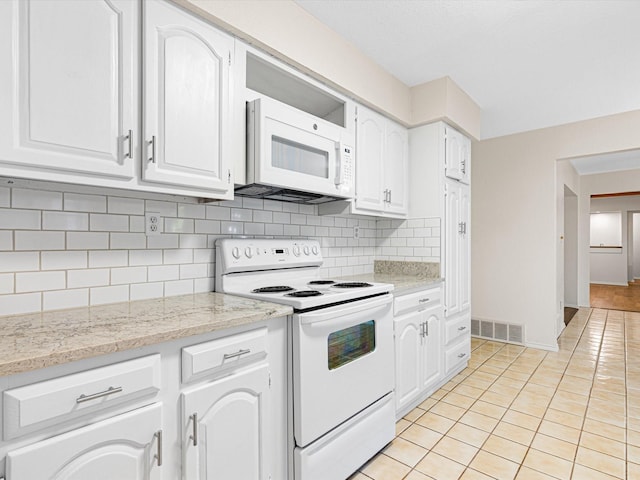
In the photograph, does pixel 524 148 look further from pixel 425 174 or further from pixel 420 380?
pixel 420 380

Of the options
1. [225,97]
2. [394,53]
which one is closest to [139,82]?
[225,97]

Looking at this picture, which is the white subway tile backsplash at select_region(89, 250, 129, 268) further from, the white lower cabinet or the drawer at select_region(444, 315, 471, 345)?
the drawer at select_region(444, 315, 471, 345)

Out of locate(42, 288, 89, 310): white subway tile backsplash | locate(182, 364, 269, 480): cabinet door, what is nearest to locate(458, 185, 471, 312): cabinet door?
locate(182, 364, 269, 480): cabinet door

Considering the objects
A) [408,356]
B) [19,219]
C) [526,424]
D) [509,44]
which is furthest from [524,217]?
[19,219]

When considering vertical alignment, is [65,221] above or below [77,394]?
above

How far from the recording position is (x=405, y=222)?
305cm

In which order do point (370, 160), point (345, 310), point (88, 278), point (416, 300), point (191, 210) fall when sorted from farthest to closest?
point (370, 160), point (416, 300), point (191, 210), point (345, 310), point (88, 278)

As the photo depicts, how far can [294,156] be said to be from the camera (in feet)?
6.35

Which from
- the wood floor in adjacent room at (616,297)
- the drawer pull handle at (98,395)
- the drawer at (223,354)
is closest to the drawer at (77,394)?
the drawer pull handle at (98,395)

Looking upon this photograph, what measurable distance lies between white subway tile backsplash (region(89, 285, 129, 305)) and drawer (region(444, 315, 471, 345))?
2.39 metres

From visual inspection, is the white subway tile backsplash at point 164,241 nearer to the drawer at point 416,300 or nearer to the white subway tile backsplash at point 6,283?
the white subway tile backsplash at point 6,283

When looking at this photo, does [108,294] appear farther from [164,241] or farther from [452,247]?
[452,247]

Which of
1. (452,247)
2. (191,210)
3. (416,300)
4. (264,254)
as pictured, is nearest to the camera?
(191,210)

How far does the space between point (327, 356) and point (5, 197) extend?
56.8 inches
